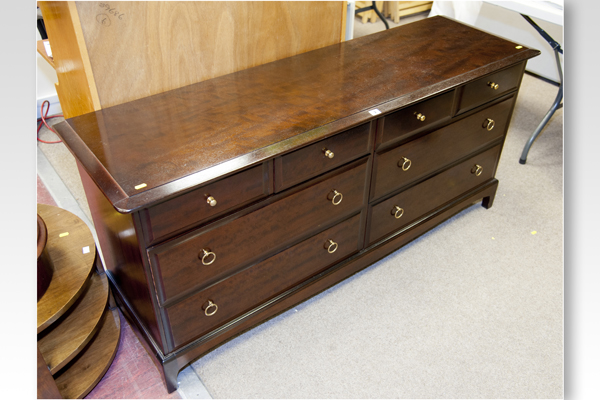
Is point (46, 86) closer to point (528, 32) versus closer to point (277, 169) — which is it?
point (277, 169)

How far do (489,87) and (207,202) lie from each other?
4.16ft

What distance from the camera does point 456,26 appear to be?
2348 millimetres

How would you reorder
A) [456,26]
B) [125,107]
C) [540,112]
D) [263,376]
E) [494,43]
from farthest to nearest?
1. [540,112]
2. [456,26]
3. [494,43]
4. [263,376]
5. [125,107]

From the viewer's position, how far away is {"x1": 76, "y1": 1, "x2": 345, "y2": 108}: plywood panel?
5.35ft

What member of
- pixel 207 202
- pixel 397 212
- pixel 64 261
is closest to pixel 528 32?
pixel 397 212

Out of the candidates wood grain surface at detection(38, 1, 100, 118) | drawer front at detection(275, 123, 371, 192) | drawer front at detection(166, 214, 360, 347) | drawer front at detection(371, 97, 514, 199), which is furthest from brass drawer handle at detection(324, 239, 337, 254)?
wood grain surface at detection(38, 1, 100, 118)

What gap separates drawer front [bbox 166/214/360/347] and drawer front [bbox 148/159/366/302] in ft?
0.17

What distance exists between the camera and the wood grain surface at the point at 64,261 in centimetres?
163

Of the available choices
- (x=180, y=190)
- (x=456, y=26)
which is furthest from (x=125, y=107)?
(x=456, y=26)

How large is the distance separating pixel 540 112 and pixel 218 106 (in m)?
2.34

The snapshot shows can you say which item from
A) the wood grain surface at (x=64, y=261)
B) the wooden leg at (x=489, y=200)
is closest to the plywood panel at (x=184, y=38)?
the wood grain surface at (x=64, y=261)

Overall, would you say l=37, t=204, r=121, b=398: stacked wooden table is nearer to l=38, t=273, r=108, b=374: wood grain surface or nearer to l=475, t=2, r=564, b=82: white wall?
l=38, t=273, r=108, b=374: wood grain surface

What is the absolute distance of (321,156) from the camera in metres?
1.68
